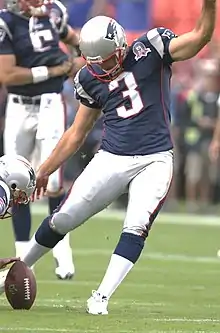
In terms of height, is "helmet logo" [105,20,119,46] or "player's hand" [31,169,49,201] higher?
"helmet logo" [105,20,119,46]

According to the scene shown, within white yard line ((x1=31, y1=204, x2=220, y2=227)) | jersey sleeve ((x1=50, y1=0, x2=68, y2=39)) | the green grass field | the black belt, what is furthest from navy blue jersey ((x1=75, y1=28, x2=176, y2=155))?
white yard line ((x1=31, y1=204, x2=220, y2=227))

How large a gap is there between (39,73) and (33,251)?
205 centimetres

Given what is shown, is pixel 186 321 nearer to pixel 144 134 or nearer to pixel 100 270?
pixel 144 134

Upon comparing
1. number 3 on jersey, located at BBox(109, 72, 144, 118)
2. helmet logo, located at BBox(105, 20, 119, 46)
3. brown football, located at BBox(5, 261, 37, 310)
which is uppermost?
helmet logo, located at BBox(105, 20, 119, 46)

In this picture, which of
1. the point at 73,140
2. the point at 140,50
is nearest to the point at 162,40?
the point at 140,50

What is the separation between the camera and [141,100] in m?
6.45

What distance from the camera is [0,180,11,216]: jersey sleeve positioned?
609 cm

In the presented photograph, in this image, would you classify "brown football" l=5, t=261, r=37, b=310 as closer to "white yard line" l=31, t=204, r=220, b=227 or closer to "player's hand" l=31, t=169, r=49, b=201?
"player's hand" l=31, t=169, r=49, b=201

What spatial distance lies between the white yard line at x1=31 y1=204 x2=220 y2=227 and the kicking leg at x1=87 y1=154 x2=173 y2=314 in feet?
21.9

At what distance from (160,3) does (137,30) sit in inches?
29.8

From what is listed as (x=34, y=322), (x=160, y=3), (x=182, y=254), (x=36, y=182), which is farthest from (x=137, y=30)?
(x=34, y=322)

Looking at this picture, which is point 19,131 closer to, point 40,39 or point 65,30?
point 40,39

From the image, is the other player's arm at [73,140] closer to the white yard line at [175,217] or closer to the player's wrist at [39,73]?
the player's wrist at [39,73]

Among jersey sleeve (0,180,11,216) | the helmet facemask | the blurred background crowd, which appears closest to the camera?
jersey sleeve (0,180,11,216)
